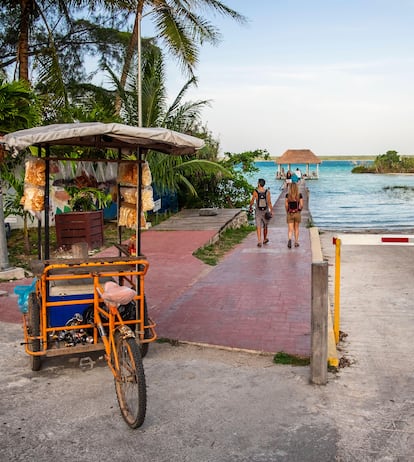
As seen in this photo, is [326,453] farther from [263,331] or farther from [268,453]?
[263,331]

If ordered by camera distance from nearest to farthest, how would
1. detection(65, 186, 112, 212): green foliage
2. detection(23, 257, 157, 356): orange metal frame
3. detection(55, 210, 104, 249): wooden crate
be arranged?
detection(23, 257, 157, 356): orange metal frame, detection(55, 210, 104, 249): wooden crate, detection(65, 186, 112, 212): green foliage

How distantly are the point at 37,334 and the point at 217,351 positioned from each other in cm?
188

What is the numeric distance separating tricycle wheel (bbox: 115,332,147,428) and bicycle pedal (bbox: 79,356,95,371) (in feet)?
3.87

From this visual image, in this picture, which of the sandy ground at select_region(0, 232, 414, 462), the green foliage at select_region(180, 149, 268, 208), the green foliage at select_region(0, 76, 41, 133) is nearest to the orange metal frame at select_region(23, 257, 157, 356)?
the sandy ground at select_region(0, 232, 414, 462)

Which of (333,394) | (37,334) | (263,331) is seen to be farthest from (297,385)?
(37,334)

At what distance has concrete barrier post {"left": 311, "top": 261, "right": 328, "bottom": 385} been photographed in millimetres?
5168

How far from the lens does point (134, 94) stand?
802 inches

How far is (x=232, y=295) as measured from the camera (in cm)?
874

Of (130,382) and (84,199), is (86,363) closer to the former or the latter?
(130,382)

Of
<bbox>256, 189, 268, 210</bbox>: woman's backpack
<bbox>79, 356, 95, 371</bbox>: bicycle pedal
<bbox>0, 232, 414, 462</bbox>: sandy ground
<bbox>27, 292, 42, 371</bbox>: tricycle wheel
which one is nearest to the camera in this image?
<bbox>0, 232, 414, 462</bbox>: sandy ground

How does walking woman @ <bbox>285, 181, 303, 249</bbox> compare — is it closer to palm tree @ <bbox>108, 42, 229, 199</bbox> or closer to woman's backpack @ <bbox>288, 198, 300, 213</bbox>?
woman's backpack @ <bbox>288, 198, 300, 213</bbox>

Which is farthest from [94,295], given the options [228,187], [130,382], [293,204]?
[228,187]

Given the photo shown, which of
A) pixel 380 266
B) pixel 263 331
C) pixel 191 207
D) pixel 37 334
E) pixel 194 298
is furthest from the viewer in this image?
pixel 191 207

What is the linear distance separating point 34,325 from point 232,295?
149 inches
